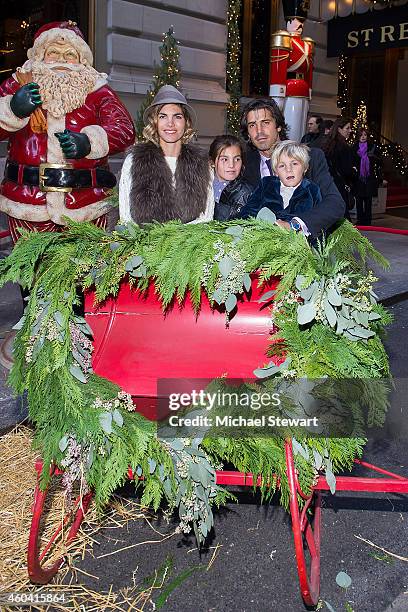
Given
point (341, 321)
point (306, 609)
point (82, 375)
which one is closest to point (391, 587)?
point (306, 609)

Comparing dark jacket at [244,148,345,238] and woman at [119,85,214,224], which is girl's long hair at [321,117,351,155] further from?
woman at [119,85,214,224]

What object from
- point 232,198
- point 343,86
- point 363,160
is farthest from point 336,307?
point 343,86

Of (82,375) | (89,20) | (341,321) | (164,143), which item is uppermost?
(89,20)

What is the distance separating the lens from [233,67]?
13.5m

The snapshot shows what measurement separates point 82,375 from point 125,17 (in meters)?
10.1

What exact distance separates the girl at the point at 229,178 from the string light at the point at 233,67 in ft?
31.2

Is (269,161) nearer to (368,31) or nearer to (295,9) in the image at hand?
(295,9)

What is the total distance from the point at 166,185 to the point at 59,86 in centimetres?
115

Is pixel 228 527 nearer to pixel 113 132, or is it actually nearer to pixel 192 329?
pixel 192 329

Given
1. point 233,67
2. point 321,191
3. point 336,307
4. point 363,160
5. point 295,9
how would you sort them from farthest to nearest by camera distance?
point 233,67 → point 363,160 → point 295,9 → point 321,191 → point 336,307

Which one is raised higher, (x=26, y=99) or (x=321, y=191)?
(x=26, y=99)

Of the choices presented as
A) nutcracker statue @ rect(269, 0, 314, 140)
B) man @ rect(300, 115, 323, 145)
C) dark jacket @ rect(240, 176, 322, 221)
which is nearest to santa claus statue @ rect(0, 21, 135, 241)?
dark jacket @ rect(240, 176, 322, 221)

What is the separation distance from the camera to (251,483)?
7.91 feet

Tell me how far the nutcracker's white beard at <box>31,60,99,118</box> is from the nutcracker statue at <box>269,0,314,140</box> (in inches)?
191
